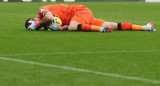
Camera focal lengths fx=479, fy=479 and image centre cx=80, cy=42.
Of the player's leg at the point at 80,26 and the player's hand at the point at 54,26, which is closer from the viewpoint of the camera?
the player's leg at the point at 80,26

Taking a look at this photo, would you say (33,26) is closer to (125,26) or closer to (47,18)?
(47,18)

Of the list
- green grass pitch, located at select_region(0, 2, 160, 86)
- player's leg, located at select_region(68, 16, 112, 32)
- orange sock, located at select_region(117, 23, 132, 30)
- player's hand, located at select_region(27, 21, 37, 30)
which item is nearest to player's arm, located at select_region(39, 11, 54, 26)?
player's hand, located at select_region(27, 21, 37, 30)

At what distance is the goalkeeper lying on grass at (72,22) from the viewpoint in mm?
9539

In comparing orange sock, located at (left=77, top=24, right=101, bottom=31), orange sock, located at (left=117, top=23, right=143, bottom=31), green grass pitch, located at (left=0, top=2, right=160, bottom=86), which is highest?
green grass pitch, located at (left=0, top=2, right=160, bottom=86)

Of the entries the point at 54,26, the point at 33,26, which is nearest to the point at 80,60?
the point at 54,26

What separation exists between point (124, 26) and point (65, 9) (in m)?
1.28

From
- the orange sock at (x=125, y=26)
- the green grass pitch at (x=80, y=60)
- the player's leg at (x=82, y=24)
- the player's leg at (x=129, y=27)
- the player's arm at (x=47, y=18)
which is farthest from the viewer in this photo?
the orange sock at (x=125, y=26)

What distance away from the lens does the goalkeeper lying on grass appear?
9539 mm

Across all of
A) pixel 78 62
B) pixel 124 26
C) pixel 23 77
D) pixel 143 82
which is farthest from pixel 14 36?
pixel 143 82

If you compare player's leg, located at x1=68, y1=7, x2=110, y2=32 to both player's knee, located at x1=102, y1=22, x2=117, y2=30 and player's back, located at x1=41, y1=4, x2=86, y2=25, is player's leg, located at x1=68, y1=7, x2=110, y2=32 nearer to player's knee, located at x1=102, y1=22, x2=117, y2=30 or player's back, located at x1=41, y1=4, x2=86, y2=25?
player's back, located at x1=41, y1=4, x2=86, y2=25

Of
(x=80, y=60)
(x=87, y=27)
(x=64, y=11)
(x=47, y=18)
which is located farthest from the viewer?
(x=64, y=11)

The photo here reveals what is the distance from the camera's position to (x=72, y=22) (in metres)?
9.63

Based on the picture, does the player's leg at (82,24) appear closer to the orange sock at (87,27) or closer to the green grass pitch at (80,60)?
the orange sock at (87,27)

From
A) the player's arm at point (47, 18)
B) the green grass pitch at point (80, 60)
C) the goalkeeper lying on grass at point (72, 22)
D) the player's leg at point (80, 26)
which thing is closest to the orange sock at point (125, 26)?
the goalkeeper lying on grass at point (72, 22)
